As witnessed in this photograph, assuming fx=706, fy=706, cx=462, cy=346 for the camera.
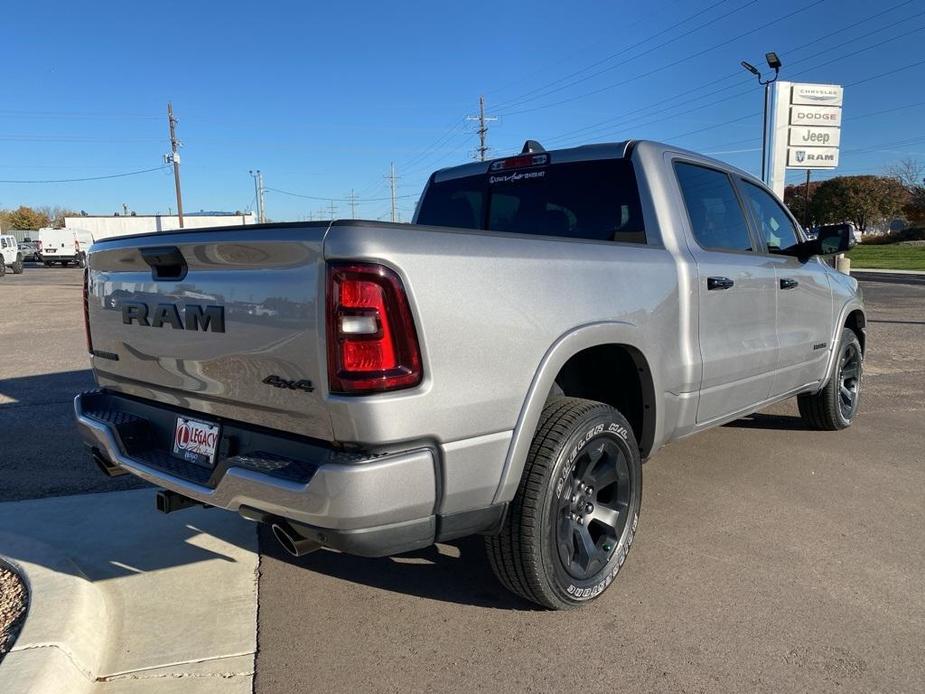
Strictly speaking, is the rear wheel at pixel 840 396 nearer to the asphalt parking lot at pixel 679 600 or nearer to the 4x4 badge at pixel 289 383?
the asphalt parking lot at pixel 679 600

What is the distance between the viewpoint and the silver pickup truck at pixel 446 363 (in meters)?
2.12

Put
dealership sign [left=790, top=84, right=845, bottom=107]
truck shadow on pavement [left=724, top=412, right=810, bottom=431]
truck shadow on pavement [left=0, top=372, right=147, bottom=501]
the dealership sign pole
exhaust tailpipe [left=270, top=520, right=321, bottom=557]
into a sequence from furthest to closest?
dealership sign [left=790, top=84, right=845, bottom=107]
the dealership sign pole
truck shadow on pavement [left=724, top=412, right=810, bottom=431]
truck shadow on pavement [left=0, top=372, right=147, bottom=501]
exhaust tailpipe [left=270, top=520, right=321, bottom=557]

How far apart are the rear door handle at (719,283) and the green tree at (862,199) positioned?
2214 inches

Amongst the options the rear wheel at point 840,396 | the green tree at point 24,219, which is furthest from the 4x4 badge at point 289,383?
the green tree at point 24,219

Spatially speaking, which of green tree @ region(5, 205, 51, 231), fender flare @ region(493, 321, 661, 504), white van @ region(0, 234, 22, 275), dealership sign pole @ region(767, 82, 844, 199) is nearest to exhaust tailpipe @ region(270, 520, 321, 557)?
fender flare @ region(493, 321, 661, 504)

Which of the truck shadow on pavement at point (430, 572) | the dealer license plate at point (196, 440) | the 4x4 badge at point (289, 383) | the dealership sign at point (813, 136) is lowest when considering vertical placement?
the truck shadow on pavement at point (430, 572)

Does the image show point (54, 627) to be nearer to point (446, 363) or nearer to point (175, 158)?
point (446, 363)

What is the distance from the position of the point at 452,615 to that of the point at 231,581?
3.48 feet

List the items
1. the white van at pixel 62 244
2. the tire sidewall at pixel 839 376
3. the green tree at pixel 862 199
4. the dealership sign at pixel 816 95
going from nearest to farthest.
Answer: the tire sidewall at pixel 839 376 < the dealership sign at pixel 816 95 < the white van at pixel 62 244 < the green tree at pixel 862 199

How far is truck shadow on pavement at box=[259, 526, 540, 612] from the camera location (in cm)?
307

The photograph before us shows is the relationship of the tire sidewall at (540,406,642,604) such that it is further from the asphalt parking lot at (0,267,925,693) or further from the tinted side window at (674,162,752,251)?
the tinted side window at (674,162,752,251)

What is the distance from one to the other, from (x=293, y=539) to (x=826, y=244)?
12.6 feet

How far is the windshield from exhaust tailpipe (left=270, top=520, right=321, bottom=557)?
2021mm

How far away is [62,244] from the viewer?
39.9 meters
